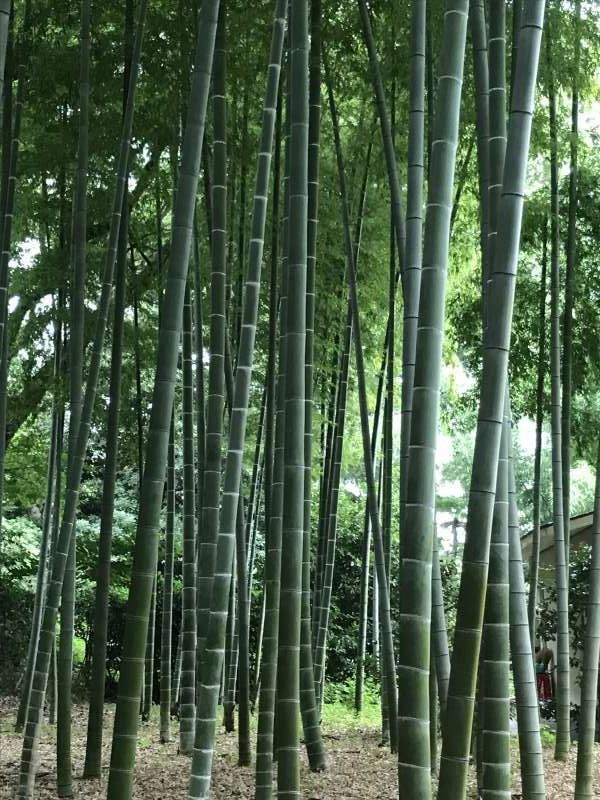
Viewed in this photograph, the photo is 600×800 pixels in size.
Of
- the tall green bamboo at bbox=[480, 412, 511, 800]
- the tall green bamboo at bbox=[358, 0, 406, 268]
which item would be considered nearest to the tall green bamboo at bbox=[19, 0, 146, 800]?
the tall green bamboo at bbox=[358, 0, 406, 268]

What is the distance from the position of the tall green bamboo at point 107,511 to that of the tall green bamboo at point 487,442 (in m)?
2.20

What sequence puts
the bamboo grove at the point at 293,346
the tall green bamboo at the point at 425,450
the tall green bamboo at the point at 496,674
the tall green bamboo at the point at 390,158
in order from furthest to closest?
the tall green bamboo at the point at 390,158 < the tall green bamboo at the point at 496,674 < the bamboo grove at the point at 293,346 < the tall green bamboo at the point at 425,450

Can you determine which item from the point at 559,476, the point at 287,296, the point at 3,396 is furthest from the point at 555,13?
the point at 3,396

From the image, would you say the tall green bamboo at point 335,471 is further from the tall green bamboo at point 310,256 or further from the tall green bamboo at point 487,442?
the tall green bamboo at point 487,442

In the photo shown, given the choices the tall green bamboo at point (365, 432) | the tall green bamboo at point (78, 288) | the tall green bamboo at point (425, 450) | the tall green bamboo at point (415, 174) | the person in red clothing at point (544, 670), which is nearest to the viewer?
the tall green bamboo at point (425, 450)

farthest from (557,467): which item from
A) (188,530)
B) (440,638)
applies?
(188,530)

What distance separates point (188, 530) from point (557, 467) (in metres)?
1.82

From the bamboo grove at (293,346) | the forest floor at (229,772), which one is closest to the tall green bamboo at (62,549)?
the bamboo grove at (293,346)

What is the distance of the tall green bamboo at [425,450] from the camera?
186cm

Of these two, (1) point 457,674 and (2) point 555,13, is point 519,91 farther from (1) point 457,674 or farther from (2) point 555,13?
(2) point 555,13

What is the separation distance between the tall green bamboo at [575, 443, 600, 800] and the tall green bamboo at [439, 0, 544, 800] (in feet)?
6.43

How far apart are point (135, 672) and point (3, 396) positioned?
2259 millimetres

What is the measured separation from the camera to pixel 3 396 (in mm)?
4309

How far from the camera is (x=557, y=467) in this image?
15.0 ft
